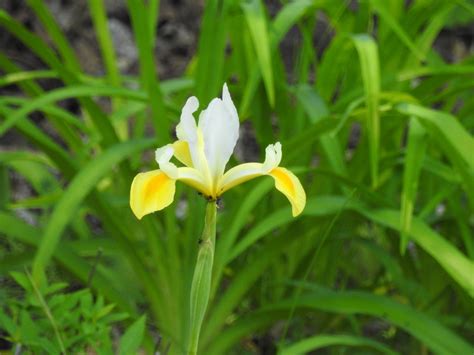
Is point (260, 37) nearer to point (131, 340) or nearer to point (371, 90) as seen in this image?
point (371, 90)

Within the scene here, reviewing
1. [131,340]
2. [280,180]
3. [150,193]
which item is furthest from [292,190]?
[131,340]

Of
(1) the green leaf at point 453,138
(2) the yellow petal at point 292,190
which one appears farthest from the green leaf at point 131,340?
(1) the green leaf at point 453,138

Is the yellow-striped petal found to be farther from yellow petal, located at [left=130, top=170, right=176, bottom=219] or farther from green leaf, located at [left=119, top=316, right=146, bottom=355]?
green leaf, located at [left=119, top=316, right=146, bottom=355]

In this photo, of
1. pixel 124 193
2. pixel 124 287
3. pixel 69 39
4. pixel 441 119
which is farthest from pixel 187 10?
pixel 441 119

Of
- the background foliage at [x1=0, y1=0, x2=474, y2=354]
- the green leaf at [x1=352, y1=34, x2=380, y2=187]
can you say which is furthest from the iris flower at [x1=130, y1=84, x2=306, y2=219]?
the green leaf at [x1=352, y1=34, x2=380, y2=187]

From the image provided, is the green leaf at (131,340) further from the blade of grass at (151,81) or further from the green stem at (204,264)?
the blade of grass at (151,81)
